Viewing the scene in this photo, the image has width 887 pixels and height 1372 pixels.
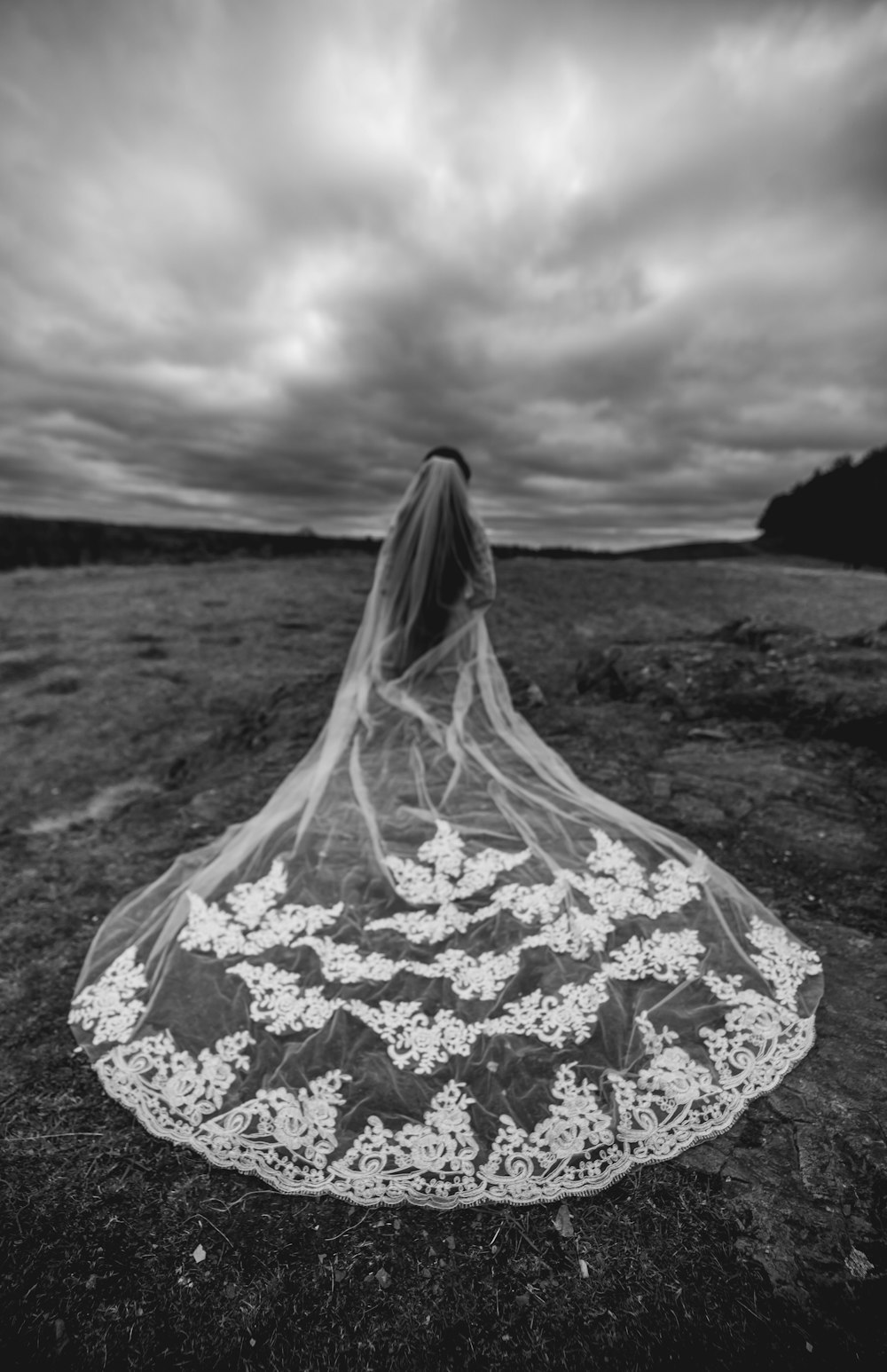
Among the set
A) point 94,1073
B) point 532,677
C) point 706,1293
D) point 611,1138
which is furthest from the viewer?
point 532,677

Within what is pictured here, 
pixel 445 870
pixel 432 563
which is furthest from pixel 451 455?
pixel 445 870

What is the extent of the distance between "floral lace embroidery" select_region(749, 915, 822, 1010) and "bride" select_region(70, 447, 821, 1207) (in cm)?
1

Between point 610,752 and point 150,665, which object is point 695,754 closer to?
point 610,752

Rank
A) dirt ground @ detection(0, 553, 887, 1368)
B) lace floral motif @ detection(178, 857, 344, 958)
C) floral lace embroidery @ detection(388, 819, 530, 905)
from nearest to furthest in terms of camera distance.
A: dirt ground @ detection(0, 553, 887, 1368), lace floral motif @ detection(178, 857, 344, 958), floral lace embroidery @ detection(388, 819, 530, 905)

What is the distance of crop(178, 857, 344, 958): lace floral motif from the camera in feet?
9.28

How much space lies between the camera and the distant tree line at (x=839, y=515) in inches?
680

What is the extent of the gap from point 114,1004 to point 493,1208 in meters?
1.77

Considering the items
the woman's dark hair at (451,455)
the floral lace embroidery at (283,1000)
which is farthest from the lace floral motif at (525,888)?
the woman's dark hair at (451,455)

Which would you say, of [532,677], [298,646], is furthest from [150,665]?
[532,677]

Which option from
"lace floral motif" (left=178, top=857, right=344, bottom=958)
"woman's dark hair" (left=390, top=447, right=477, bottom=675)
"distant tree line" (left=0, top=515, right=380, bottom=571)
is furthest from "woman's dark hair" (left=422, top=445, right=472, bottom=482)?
"distant tree line" (left=0, top=515, right=380, bottom=571)

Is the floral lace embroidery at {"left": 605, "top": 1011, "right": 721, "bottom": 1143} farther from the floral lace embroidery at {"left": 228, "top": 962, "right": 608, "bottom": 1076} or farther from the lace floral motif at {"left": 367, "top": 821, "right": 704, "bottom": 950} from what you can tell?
the lace floral motif at {"left": 367, "top": 821, "right": 704, "bottom": 950}

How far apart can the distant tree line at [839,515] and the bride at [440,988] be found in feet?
59.4

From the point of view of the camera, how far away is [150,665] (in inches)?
314

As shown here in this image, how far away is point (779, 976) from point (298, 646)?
24.5 ft
